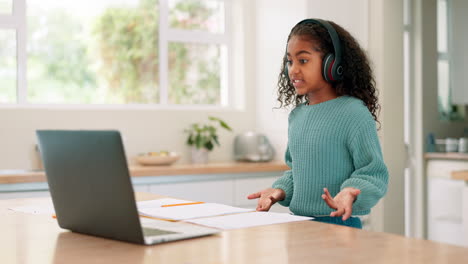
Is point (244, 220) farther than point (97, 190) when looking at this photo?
Yes

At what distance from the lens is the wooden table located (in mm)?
929

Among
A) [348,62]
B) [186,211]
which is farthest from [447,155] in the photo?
[186,211]

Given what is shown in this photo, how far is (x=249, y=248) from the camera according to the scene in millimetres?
1009

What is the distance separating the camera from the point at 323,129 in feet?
5.42

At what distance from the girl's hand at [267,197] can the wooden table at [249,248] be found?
308mm

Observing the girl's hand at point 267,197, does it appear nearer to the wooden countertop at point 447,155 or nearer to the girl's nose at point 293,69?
the girl's nose at point 293,69

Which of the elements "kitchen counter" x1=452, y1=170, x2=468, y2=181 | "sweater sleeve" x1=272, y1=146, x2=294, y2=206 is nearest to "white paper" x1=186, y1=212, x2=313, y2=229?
"sweater sleeve" x1=272, y1=146, x2=294, y2=206

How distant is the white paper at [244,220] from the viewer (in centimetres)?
123

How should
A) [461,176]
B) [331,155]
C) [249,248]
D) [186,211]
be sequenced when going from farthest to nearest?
[461,176] < [331,155] < [186,211] < [249,248]

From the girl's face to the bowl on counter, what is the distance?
2097 millimetres

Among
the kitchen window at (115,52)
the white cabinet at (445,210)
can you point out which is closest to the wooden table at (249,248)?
the kitchen window at (115,52)

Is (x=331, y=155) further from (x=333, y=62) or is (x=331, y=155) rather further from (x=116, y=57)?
(x=116, y=57)

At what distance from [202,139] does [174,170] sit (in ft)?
1.97

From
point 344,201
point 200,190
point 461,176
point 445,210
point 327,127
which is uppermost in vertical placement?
point 327,127
